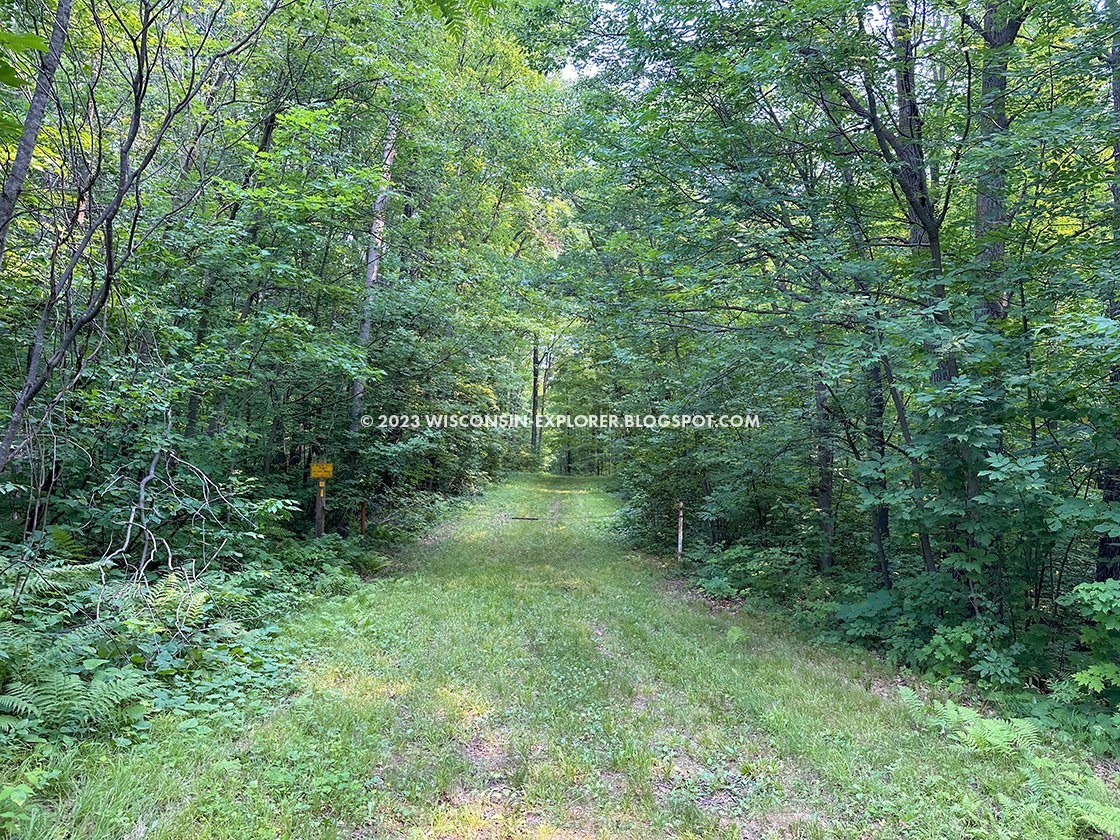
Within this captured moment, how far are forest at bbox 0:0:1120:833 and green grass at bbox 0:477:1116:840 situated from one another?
1.45 feet

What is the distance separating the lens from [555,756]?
362cm

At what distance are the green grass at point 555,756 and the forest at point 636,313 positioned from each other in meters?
0.44

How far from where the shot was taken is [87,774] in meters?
2.83

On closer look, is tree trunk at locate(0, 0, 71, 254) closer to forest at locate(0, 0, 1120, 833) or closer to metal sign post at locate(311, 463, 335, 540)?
forest at locate(0, 0, 1120, 833)

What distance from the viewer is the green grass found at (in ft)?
9.36

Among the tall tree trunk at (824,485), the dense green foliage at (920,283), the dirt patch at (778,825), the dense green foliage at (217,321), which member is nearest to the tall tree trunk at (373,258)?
the dense green foliage at (217,321)

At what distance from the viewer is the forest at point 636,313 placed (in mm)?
3531

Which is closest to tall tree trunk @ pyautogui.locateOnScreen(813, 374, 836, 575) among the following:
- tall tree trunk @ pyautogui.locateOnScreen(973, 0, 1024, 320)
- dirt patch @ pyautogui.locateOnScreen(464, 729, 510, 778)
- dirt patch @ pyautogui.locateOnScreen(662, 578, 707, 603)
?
dirt patch @ pyautogui.locateOnScreen(662, 578, 707, 603)

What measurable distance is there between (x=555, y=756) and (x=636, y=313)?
4943 millimetres

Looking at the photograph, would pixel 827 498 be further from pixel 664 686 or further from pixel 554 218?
pixel 554 218

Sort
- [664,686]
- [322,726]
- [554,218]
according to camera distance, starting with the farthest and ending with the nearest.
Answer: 1. [554,218]
2. [664,686]
3. [322,726]

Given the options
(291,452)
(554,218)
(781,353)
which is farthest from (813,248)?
(554,218)

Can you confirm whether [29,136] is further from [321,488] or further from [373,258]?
[373,258]

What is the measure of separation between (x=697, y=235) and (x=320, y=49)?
6.13m
